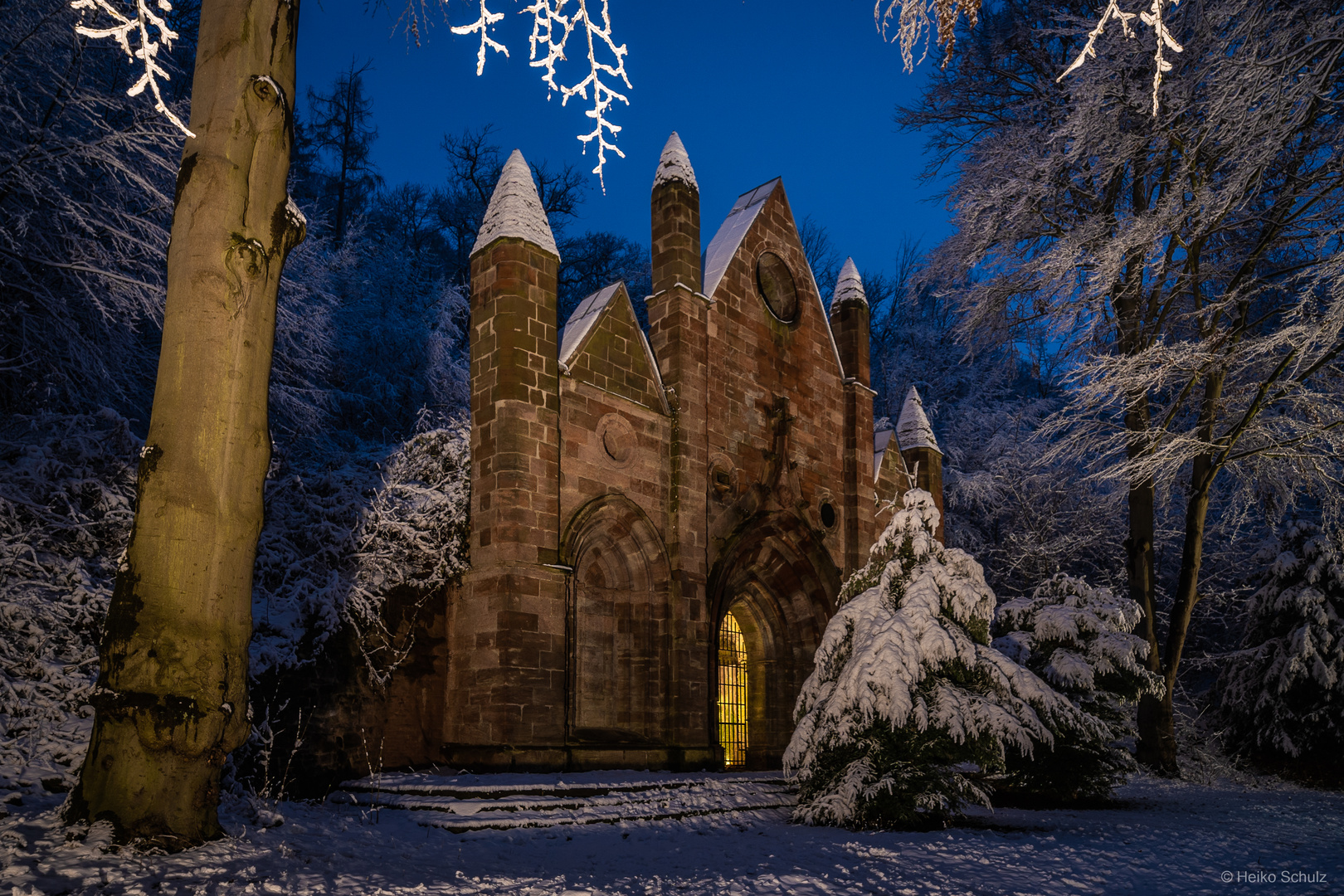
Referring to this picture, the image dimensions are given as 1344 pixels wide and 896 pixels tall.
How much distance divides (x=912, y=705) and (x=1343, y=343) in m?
7.78

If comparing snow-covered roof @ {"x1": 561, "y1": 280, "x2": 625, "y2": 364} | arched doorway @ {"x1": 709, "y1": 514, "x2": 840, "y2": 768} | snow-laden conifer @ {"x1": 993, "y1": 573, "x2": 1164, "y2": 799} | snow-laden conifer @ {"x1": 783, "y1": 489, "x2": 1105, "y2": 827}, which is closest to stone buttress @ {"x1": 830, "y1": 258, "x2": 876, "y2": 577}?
arched doorway @ {"x1": 709, "y1": 514, "x2": 840, "y2": 768}

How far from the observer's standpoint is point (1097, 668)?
1197cm

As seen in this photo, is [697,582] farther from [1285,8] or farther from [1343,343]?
[1285,8]

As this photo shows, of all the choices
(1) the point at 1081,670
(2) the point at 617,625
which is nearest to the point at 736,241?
(2) the point at 617,625

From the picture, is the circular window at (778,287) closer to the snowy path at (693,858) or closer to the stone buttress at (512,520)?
the stone buttress at (512,520)

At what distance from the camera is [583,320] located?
44.2ft

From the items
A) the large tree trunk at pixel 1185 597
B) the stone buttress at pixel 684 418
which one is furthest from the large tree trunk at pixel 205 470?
the large tree trunk at pixel 1185 597

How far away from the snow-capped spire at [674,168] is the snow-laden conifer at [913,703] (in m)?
7.60

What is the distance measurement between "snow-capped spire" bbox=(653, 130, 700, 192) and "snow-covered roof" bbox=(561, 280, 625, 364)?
2.28m

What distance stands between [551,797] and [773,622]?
7.70 metres

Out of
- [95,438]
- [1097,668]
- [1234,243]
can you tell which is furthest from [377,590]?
[1234,243]

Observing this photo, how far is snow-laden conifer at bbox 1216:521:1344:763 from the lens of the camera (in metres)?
16.0

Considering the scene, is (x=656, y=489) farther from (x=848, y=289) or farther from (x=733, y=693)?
(x=848, y=289)

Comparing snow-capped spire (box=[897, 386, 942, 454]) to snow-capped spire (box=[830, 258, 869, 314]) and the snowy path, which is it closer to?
snow-capped spire (box=[830, 258, 869, 314])
